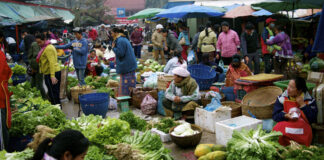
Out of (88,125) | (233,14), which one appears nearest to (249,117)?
(88,125)

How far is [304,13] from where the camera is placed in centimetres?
1485

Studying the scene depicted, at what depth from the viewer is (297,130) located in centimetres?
420

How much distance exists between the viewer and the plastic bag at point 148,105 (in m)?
7.12

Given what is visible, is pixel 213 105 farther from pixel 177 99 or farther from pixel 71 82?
pixel 71 82

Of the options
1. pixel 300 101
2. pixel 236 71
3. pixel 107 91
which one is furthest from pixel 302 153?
pixel 107 91

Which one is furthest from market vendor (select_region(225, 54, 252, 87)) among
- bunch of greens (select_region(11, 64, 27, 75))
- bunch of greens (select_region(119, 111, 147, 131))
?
bunch of greens (select_region(11, 64, 27, 75))

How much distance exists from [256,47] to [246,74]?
8.65 ft

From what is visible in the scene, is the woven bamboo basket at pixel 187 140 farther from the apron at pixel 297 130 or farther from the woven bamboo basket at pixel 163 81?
the woven bamboo basket at pixel 163 81

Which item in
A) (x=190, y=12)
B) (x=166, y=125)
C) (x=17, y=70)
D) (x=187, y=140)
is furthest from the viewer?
(x=190, y=12)

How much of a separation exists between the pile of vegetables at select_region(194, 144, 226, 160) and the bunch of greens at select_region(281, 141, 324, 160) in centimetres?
83

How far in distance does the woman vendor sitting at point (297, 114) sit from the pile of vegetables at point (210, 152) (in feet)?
3.00

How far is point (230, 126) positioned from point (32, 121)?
3191 millimetres

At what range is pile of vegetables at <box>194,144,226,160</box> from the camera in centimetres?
415

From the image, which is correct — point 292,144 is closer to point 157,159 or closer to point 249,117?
point 249,117
